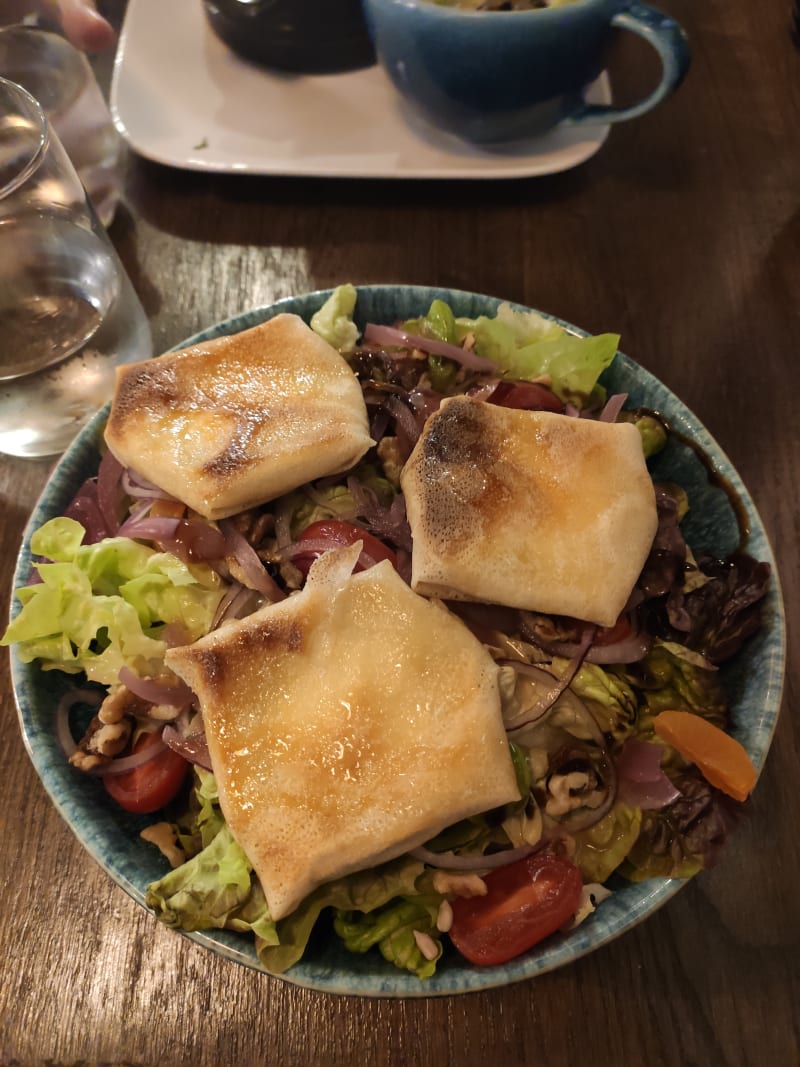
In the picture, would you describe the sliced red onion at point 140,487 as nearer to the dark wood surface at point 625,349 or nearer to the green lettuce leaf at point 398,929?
the dark wood surface at point 625,349

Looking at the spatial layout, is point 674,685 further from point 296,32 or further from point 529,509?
point 296,32

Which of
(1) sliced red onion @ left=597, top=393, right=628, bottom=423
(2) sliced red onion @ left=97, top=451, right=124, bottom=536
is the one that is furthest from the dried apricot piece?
(2) sliced red onion @ left=97, top=451, right=124, bottom=536

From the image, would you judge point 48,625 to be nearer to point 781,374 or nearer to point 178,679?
point 178,679

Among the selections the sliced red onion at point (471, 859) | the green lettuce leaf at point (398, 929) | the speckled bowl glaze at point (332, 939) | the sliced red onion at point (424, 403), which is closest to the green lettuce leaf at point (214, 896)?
the speckled bowl glaze at point (332, 939)

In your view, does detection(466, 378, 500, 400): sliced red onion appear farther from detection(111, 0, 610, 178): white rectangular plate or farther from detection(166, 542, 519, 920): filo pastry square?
detection(111, 0, 610, 178): white rectangular plate

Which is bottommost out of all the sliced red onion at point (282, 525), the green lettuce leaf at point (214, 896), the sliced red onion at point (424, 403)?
the green lettuce leaf at point (214, 896)

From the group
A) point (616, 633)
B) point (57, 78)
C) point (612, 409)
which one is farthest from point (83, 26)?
point (616, 633)
